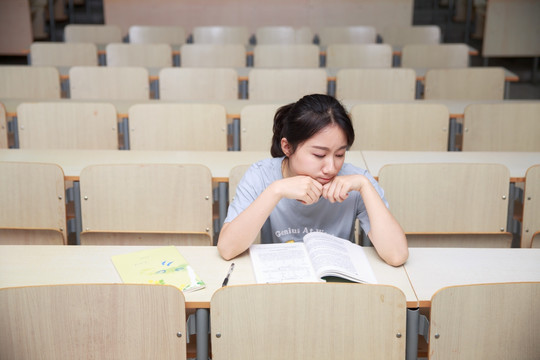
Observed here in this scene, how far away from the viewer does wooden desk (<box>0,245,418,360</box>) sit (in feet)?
5.01

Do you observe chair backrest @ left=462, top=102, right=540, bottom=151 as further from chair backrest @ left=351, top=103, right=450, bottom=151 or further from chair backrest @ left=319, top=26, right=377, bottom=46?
chair backrest @ left=319, top=26, right=377, bottom=46

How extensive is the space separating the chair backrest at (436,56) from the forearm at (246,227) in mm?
3449

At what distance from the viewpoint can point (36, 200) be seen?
7.51ft

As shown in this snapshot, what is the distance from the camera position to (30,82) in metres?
4.01

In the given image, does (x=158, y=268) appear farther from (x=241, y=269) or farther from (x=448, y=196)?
(x=448, y=196)

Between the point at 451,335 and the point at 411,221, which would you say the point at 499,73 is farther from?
the point at 451,335

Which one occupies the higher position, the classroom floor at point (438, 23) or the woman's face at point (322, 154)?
the classroom floor at point (438, 23)

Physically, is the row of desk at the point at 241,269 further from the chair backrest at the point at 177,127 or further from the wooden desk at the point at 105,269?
the chair backrest at the point at 177,127

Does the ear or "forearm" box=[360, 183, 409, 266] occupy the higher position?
the ear

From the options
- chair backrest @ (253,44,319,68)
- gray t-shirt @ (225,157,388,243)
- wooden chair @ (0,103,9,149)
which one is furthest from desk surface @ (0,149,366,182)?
chair backrest @ (253,44,319,68)

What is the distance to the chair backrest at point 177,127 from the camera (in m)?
3.01

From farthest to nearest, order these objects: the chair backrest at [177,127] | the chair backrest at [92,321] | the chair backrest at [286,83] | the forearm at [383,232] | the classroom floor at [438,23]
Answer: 1. the classroom floor at [438,23]
2. the chair backrest at [286,83]
3. the chair backrest at [177,127]
4. the forearm at [383,232]
5. the chair backrest at [92,321]

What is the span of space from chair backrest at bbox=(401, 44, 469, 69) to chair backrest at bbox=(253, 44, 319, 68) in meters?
0.77

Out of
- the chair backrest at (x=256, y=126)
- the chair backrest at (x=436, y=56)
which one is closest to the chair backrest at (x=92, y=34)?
the chair backrest at (x=436, y=56)
